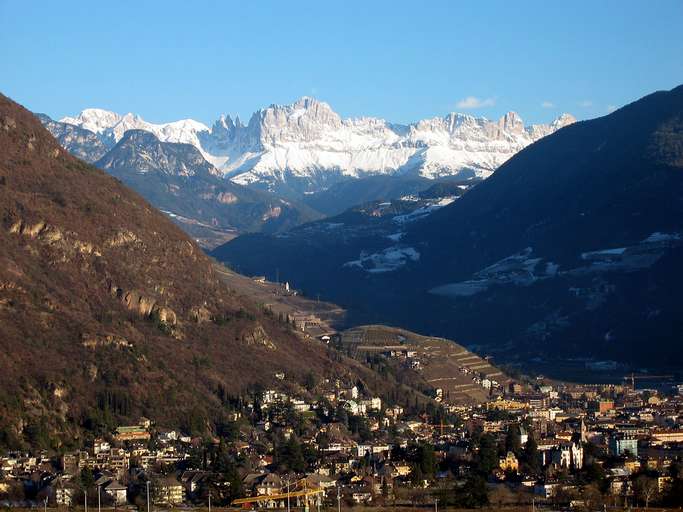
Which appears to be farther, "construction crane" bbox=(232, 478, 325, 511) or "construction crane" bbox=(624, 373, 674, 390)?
"construction crane" bbox=(624, 373, 674, 390)

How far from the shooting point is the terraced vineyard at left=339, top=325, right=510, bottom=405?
165m

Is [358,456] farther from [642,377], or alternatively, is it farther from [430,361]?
[642,377]

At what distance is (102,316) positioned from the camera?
137250 millimetres

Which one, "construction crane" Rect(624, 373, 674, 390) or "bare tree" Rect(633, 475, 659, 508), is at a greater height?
"construction crane" Rect(624, 373, 674, 390)

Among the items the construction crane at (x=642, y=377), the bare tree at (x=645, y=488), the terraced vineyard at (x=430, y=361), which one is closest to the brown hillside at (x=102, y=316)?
the terraced vineyard at (x=430, y=361)

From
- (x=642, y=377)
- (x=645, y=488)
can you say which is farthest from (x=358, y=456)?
(x=642, y=377)

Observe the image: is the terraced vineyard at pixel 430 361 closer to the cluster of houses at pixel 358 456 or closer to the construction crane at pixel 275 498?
the cluster of houses at pixel 358 456

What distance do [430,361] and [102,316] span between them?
4808 centimetres

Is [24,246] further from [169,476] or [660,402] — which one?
[660,402]

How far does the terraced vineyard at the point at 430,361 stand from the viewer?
16512cm

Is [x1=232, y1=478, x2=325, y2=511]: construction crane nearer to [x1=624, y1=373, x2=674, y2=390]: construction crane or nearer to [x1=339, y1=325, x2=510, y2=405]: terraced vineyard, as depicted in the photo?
[x1=339, y1=325, x2=510, y2=405]: terraced vineyard

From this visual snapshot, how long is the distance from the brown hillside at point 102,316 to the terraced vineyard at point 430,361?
39.4 ft

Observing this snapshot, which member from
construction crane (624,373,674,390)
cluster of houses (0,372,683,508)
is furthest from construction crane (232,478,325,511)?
construction crane (624,373,674,390)

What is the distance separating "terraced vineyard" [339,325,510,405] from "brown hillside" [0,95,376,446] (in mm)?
12010
